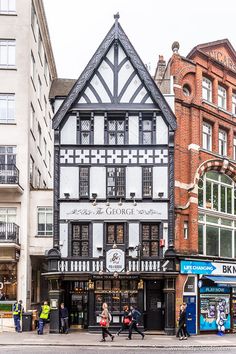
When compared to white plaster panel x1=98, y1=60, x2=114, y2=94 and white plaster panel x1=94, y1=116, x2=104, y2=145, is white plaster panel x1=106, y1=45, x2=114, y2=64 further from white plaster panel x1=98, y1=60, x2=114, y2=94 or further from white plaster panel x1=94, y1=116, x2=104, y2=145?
white plaster panel x1=94, y1=116, x2=104, y2=145

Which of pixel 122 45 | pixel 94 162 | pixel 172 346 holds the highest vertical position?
pixel 122 45

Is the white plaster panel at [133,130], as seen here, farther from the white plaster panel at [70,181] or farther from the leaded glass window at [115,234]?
the leaded glass window at [115,234]

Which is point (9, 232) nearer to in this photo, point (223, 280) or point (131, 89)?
point (131, 89)

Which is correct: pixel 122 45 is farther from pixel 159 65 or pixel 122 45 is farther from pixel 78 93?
pixel 159 65

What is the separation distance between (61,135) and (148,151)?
4.70 metres

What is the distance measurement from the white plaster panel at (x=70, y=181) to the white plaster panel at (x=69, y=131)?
1489mm

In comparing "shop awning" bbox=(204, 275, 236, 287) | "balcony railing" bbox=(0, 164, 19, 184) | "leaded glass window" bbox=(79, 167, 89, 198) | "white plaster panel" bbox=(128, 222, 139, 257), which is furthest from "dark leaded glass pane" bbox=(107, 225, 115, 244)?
"balcony railing" bbox=(0, 164, 19, 184)

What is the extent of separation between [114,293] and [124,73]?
11.8 m

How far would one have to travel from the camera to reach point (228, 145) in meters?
39.2

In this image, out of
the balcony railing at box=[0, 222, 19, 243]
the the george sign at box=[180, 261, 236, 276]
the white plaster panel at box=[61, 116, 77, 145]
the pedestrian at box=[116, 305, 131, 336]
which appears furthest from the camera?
the balcony railing at box=[0, 222, 19, 243]

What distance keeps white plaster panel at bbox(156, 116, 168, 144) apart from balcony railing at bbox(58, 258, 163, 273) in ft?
20.9

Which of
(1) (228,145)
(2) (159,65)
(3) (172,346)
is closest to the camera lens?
(3) (172,346)

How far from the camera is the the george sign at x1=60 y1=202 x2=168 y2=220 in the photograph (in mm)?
34594

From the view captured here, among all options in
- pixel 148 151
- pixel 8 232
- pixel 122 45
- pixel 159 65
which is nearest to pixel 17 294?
pixel 8 232
